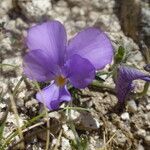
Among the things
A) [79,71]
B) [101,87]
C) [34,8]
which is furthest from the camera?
[34,8]

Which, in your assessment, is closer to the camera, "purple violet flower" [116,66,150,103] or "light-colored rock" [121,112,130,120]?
"purple violet flower" [116,66,150,103]

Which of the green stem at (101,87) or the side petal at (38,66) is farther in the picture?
the green stem at (101,87)

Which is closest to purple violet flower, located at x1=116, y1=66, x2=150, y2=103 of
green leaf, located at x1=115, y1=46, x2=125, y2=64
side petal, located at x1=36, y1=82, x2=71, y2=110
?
green leaf, located at x1=115, y1=46, x2=125, y2=64

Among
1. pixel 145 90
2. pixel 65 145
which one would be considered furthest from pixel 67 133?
pixel 145 90

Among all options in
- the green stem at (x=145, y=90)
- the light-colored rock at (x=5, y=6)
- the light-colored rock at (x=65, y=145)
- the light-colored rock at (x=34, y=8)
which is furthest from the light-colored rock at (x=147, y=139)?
the light-colored rock at (x=5, y=6)

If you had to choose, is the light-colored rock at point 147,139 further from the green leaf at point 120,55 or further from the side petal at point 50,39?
the side petal at point 50,39

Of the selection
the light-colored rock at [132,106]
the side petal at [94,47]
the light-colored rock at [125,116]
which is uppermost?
the side petal at [94,47]

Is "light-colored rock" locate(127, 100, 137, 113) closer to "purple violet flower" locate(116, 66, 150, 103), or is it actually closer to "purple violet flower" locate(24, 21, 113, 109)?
"purple violet flower" locate(116, 66, 150, 103)

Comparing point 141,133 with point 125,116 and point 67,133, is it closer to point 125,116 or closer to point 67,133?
point 125,116
